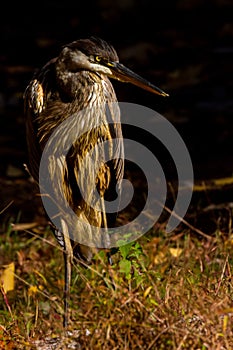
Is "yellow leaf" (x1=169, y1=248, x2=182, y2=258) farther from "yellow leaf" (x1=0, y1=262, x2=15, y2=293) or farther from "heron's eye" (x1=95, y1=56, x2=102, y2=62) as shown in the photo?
"heron's eye" (x1=95, y1=56, x2=102, y2=62)

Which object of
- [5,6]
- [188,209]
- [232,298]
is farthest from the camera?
[5,6]

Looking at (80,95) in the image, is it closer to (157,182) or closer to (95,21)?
(157,182)

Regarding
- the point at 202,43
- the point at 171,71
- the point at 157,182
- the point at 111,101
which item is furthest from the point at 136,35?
the point at 111,101

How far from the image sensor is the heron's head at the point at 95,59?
4.05 meters

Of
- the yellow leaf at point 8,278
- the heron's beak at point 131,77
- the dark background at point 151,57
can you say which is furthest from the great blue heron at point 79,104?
the dark background at point 151,57

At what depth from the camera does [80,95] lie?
13.6 feet

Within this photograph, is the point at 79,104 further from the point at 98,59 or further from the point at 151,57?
the point at 151,57

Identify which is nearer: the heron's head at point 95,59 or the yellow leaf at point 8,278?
the heron's head at point 95,59

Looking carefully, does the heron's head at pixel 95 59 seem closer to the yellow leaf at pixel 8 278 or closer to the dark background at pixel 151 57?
the yellow leaf at pixel 8 278

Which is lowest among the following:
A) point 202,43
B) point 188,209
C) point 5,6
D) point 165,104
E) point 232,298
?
point 232,298

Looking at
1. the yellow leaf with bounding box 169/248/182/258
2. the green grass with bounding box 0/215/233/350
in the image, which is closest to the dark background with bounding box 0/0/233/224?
the yellow leaf with bounding box 169/248/182/258

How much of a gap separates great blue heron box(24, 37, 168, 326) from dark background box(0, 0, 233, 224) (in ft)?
6.90

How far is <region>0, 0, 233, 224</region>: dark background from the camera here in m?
7.56

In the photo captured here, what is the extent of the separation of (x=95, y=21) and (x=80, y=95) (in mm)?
8446
